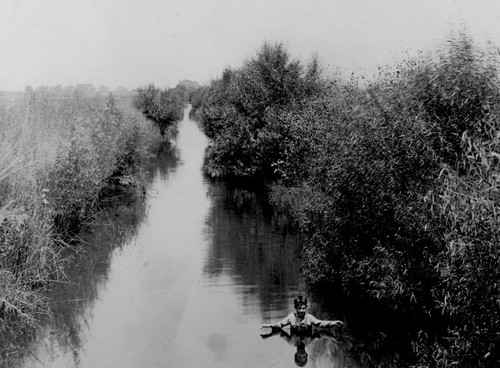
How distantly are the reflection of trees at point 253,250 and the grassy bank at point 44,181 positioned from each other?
18.7ft

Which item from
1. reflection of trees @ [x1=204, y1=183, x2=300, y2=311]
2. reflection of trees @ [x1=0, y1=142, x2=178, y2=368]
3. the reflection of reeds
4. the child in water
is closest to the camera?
reflection of trees @ [x1=0, y1=142, x2=178, y2=368]

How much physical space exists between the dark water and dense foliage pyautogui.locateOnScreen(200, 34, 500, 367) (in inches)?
71.1

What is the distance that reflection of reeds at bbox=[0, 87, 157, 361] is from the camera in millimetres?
14258

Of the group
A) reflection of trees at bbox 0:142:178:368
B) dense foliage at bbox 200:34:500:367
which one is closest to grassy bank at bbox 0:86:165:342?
reflection of trees at bbox 0:142:178:368

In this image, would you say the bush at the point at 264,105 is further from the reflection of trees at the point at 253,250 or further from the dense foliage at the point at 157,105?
the dense foliage at the point at 157,105

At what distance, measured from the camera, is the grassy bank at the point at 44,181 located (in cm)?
1438

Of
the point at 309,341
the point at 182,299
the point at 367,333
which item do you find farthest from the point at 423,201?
the point at 182,299

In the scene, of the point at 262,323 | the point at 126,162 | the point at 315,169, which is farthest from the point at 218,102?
the point at 262,323

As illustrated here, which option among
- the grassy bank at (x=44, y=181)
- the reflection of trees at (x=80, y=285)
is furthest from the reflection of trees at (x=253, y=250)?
the grassy bank at (x=44, y=181)

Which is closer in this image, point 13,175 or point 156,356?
point 156,356

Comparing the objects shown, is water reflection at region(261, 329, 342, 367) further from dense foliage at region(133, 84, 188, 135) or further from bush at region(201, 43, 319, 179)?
dense foliage at region(133, 84, 188, 135)

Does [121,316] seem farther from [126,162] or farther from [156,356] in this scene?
[126,162]

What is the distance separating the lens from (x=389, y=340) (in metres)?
13.8

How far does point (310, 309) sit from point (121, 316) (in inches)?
217
